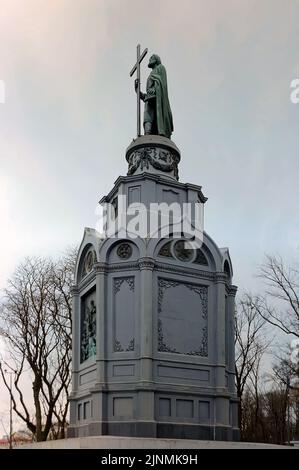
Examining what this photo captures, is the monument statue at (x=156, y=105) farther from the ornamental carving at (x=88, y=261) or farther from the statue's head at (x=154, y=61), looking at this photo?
the ornamental carving at (x=88, y=261)

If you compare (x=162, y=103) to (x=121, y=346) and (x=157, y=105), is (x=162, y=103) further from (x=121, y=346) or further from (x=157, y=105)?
(x=121, y=346)

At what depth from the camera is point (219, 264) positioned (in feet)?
51.8

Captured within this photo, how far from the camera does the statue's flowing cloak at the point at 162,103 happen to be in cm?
1777

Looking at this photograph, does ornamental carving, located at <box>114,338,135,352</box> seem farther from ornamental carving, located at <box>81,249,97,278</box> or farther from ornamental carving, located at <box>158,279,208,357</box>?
ornamental carving, located at <box>81,249,97,278</box>

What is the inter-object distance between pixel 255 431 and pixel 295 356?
11700mm

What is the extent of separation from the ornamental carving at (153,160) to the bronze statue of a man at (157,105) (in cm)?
83

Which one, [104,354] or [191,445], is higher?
[104,354]

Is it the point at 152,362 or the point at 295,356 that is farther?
the point at 295,356

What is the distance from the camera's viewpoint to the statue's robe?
17.9 meters

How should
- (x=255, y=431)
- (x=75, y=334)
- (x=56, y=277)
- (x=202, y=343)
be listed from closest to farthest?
(x=202, y=343) < (x=75, y=334) < (x=56, y=277) < (x=255, y=431)

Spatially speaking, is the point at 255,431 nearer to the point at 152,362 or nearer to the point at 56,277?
the point at 56,277

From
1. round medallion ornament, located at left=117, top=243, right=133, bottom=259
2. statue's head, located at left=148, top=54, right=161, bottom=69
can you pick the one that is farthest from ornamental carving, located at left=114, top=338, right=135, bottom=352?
statue's head, located at left=148, top=54, right=161, bottom=69

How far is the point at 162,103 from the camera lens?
18.0 metres

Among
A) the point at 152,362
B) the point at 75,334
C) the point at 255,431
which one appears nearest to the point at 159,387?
the point at 152,362
